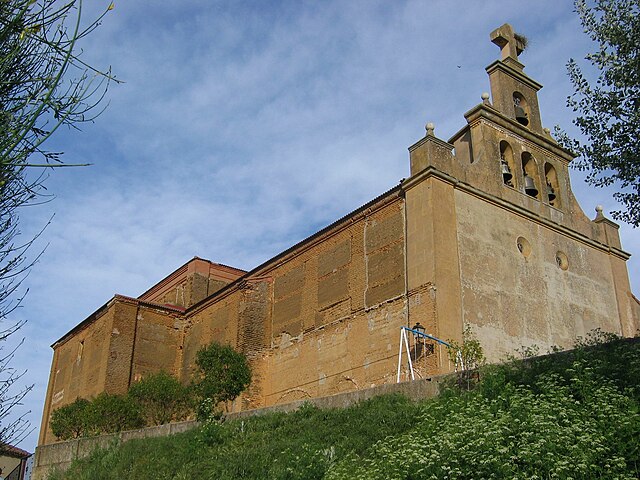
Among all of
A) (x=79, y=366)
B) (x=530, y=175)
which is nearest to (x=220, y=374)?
(x=530, y=175)

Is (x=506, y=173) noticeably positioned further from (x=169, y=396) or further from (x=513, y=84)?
(x=169, y=396)

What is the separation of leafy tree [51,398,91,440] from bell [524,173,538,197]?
14.7 m

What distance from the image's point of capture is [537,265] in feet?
65.9

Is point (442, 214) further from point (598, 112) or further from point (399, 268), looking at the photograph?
point (598, 112)

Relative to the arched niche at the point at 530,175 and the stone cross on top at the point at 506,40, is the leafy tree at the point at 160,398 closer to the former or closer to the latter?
the arched niche at the point at 530,175

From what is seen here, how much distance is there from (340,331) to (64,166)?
16.6m

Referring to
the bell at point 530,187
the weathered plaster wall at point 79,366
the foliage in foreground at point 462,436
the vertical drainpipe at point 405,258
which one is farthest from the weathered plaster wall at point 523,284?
the weathered plaster wall at point 79,366

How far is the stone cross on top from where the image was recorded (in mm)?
22734

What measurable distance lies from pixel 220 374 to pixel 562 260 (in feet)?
34.1

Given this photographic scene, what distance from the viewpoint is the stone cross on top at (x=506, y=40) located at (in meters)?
22.7

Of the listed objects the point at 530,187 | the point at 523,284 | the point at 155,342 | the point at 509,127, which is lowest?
the point at 523,284

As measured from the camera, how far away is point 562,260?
21.0 metres

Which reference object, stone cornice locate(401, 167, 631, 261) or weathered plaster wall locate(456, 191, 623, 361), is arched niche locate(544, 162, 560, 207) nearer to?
stone cornice locate(401, 167, 631, 261)

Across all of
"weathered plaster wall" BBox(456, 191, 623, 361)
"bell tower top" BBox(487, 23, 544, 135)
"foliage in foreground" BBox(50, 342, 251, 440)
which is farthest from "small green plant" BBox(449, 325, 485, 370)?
"bell tower top" BBox(487, 23, 544, 135)
